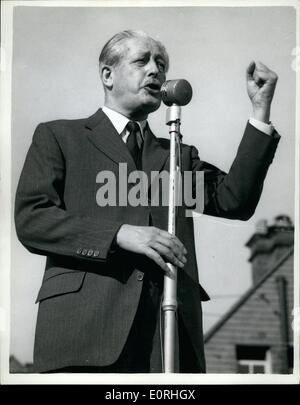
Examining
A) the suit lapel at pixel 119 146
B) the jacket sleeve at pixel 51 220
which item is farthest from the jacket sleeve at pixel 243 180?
the jacket sleeve at pixel 51 220

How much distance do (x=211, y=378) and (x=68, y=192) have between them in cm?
125

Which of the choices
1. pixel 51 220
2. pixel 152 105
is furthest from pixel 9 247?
pixel 152 105

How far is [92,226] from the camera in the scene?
5691 millimetres

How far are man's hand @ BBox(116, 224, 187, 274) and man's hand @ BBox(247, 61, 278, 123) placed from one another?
0.83 meters

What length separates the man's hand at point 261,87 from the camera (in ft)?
19.2

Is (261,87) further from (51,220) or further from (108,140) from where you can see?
(51,220)

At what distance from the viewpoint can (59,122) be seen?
6.19 metres

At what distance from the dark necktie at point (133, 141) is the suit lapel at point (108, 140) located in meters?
0.06

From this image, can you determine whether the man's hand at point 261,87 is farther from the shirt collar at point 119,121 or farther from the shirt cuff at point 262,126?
the shirt collar at point 119,121

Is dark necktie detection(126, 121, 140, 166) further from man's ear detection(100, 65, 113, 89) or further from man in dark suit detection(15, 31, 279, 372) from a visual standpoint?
man's ear detection(100, 65, 113, 89)

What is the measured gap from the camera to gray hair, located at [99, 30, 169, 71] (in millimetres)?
6277
